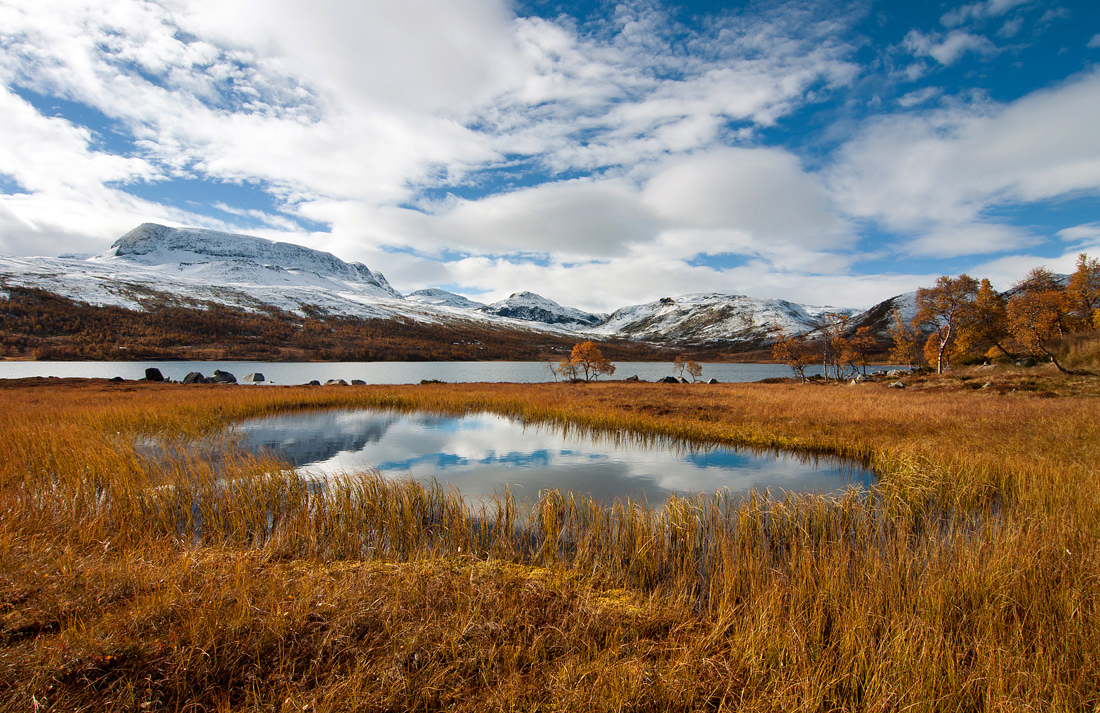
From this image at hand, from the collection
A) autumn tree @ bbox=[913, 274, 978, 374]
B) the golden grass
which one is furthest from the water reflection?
autumn tree @ bbox=[913, 274, 978, 374]

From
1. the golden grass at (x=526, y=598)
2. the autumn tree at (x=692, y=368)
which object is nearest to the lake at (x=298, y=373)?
the autumn tree at (x=692, y=368)

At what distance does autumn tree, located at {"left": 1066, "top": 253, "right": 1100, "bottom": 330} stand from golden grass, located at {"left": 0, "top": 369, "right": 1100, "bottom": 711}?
2176 inches

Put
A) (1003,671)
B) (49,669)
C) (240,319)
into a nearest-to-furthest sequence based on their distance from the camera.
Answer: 1. (49,669)
2. (1003,671)
3. (240,319)

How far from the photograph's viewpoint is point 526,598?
590cm

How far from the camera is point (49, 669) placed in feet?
11.8

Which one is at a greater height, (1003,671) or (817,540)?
(1003,671)

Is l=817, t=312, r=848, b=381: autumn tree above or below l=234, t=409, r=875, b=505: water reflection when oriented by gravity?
above

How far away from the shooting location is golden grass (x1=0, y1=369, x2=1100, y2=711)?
401cm

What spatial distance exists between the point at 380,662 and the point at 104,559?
18.2 feet

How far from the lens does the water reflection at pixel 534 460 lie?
13.4 metres

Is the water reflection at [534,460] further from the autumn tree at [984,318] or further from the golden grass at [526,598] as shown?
the autumn tree at [984,318]

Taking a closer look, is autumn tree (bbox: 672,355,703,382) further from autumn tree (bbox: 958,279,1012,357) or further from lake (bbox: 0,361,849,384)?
autumn tree (bbox: 958,279,1012,357)

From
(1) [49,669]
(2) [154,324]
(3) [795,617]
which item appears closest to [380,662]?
(1) [49,669]

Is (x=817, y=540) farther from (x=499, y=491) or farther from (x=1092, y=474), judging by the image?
(x=499, y=491)
